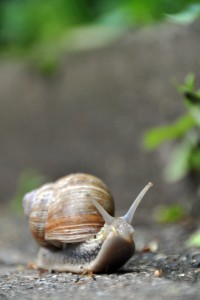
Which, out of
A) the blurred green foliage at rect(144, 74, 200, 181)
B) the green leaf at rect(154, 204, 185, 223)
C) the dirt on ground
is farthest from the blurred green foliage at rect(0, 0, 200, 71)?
the green leaf at rect(154, 204, 185, 223)

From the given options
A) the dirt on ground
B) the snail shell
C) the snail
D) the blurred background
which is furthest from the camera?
the blurred background

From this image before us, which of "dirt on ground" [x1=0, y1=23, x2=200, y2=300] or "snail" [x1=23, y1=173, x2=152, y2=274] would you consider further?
"dirt on ground" [x1=0, y1=23, x2=200, y2=300]

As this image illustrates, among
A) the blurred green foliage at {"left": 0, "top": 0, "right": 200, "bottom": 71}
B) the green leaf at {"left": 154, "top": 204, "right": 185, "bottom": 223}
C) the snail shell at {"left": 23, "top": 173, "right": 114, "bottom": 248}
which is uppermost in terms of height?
the blurred green foliage at {"left": 0, "top": 0, "right": 200, "bottom": 71}

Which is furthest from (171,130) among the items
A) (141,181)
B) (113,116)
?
(113,116)

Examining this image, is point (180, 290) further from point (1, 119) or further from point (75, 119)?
point (1, 119)

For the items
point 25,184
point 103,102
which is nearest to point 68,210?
point 25,184

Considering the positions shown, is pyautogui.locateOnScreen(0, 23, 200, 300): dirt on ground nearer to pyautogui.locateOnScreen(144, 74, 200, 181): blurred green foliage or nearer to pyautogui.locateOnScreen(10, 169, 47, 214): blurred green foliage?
pyautogui.locateOnScreen(10, 169, 47, 214): blurred green foliage

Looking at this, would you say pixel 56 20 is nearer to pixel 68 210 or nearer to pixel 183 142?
pixel 183 142

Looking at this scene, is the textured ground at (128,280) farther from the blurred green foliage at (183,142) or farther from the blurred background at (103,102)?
the blurred background at (103,102)

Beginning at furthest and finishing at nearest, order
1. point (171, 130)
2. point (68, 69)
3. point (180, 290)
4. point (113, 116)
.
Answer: point (68, 69)
point (113, 116)
point (171, 130)
point (180, 290)
